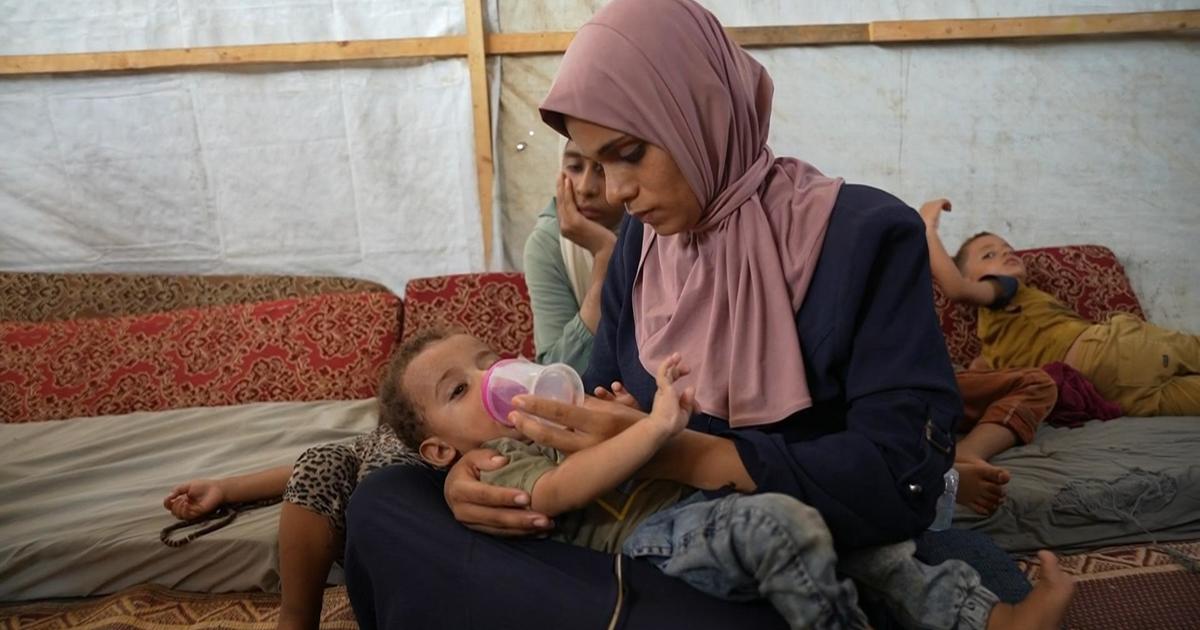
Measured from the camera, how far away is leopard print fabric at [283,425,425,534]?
1.71 metres

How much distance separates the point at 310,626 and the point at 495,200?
193 cm

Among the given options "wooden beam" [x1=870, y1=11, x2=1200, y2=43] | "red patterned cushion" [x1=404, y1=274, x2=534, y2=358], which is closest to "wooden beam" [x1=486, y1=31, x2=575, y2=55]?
"red patterned cushion" [x1=404, y1=274, x2=534, y2=358]

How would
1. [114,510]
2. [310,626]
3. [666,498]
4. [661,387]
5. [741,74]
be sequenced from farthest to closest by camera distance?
[114,510]
[310,626]
[741,74]
[666,498]
[661,387]

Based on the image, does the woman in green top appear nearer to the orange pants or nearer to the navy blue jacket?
the navy blue jacket

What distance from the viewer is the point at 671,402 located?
106cm

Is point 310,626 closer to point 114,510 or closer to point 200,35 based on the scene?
point 114,510

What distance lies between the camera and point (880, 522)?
111 centimetres

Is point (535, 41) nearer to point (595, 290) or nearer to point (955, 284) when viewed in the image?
point (595, 290)

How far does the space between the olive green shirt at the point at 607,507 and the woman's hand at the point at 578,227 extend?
3.25ft

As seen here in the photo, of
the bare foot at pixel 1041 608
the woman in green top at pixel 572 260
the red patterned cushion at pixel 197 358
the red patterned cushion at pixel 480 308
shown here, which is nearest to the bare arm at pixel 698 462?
the bare foot at pixel 1041 608

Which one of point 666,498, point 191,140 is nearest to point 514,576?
point 666,498

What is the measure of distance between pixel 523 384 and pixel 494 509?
0.69ft

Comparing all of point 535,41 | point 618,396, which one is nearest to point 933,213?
point 535,41

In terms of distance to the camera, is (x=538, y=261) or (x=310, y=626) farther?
(x=538, y=261)
